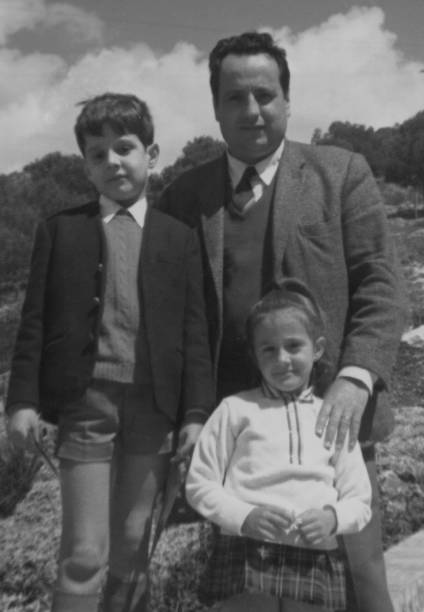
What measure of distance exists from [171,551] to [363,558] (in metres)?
1.10

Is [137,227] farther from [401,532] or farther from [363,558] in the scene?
[401,532]

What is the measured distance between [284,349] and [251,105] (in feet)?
2.40

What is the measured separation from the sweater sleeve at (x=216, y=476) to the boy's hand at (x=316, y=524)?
0.14 meters

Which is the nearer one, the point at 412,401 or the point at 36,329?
the point at 36,329

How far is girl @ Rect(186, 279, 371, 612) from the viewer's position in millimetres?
2605

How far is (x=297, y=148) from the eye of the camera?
10.0ft

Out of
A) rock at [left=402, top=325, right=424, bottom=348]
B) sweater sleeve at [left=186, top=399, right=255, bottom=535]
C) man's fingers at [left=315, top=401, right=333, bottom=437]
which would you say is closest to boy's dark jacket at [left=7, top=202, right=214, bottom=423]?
sweater sleeve at [left=186, top=399, right=255, bottom=535]

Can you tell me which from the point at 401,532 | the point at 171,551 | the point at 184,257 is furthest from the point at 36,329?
the point at 401,532

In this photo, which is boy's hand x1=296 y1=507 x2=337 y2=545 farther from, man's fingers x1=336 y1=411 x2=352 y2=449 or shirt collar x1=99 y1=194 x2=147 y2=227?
shirt collar x1=99 y1=194 x2=147 y2=227

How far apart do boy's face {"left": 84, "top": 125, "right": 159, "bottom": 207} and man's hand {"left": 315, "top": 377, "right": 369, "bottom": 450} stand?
2.79 ft

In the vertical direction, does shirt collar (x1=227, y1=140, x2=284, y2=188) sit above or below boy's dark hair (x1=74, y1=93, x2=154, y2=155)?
below

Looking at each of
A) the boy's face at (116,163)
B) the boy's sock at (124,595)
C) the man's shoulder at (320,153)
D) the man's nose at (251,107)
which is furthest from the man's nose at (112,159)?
the boy's sock at (124,595)

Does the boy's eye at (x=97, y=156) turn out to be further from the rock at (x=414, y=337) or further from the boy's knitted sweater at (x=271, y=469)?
the rock at (x=414, y=337)

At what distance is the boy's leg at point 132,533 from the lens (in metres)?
2.85
